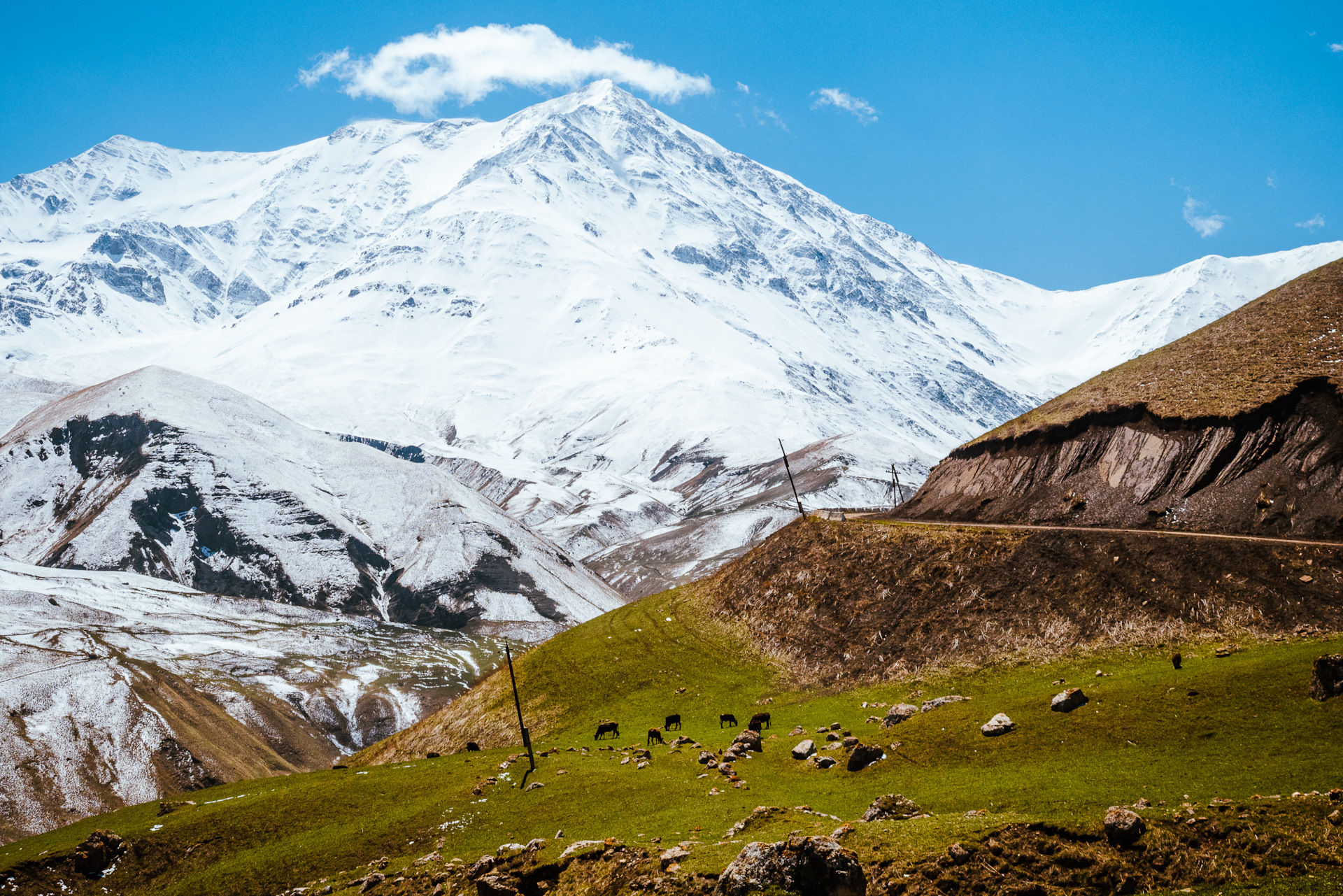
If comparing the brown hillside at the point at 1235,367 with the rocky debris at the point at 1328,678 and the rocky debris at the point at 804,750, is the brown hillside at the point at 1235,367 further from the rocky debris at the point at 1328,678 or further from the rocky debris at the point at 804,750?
the rocky debris at the point at 804,750

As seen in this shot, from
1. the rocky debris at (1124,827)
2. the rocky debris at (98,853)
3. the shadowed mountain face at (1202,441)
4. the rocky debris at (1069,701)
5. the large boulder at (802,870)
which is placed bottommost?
the rocky debris at (1069,701)

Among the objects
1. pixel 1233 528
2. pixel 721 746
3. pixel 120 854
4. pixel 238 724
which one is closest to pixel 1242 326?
pixel 1233 528

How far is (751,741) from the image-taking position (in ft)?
153

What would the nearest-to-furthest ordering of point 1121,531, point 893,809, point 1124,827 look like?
point 1124,827 < point 893,809 < point 1121,531

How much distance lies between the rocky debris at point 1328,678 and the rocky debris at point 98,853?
55.6 metres

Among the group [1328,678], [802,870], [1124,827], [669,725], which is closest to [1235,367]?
[1328,678]

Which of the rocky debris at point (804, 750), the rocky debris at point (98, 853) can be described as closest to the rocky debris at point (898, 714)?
the rocky debris at point (804, 750)

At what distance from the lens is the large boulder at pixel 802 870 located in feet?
80.3

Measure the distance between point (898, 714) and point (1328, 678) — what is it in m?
19.5

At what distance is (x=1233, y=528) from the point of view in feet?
178

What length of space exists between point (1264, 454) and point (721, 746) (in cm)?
4088

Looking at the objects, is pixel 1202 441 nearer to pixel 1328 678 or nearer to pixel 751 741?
pixel 1328 678

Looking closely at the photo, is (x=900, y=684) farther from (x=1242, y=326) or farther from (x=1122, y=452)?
(x=1242, y=326)

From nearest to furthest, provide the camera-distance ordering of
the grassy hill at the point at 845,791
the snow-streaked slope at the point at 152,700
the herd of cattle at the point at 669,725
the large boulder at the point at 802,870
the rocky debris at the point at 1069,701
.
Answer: the large boulder at the point at 802,870
the grassy hill at the point at 845,791
the rocky debris at the point at 1069,701
the herd of cattle at the point at 669,725
the snow-streaked slope at the point at 152,700
